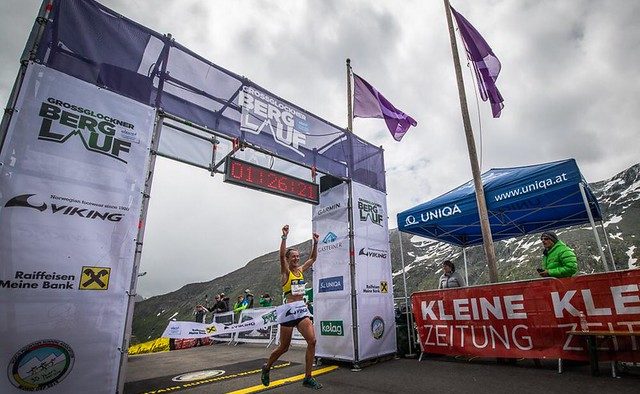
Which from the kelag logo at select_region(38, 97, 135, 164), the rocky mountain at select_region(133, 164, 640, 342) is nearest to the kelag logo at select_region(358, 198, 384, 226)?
the kelag logo at select_region(38, 97, 135, 164)

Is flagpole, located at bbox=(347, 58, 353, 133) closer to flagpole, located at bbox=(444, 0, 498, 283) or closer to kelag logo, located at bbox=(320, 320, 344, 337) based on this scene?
flagpole, located at bbox=(444, 0, 498, 283)

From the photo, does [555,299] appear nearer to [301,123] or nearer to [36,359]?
[301,123]

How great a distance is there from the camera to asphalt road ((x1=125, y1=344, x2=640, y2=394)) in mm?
4352

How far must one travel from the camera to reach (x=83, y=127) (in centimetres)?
394

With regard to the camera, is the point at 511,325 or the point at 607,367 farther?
the point at 511,325

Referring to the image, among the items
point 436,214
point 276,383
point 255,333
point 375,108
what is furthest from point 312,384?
point 255,333

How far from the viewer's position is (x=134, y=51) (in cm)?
480

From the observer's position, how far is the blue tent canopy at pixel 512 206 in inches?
272

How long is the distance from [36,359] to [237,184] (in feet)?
10.8

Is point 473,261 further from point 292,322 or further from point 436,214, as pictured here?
point 292,322

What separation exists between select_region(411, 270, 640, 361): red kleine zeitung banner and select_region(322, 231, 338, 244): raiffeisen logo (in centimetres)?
244

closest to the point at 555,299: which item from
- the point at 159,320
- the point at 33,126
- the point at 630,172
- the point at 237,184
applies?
the point at 237,184

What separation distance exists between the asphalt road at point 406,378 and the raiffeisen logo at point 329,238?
2.65 metres

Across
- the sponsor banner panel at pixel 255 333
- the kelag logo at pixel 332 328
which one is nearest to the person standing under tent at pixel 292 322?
the kelag logo at pixel 332 328
